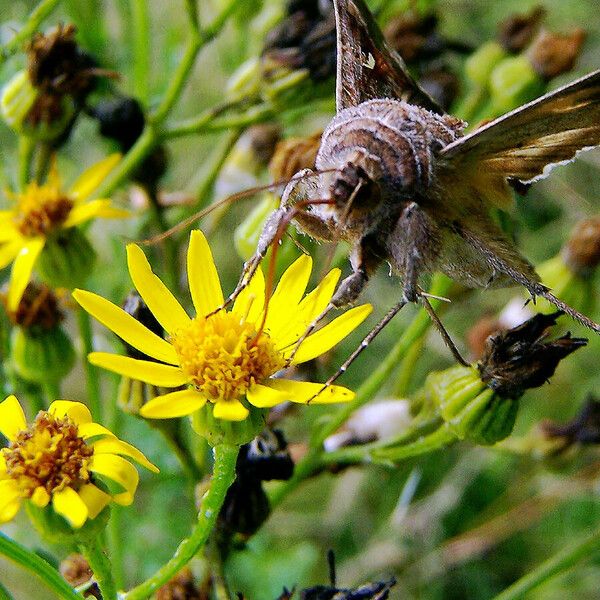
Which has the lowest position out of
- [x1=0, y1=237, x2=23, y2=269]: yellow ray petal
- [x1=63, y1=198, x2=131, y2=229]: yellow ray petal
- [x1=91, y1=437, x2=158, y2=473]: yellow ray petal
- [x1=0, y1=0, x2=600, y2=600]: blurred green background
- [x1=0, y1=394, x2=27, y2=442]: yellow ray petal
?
[x1=0, y1=0, x2=600, y2=600]: blurred green background

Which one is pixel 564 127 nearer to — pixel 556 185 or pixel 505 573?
pixel 556 185

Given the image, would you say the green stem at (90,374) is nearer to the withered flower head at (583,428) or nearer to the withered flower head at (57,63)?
the withered flower head at (57,63)

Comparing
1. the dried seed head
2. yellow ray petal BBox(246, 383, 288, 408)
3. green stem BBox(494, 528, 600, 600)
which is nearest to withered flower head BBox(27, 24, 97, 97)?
the dried seed head

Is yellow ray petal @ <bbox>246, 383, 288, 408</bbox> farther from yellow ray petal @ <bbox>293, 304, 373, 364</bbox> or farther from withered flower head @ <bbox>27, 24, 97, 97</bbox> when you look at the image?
withered flower head @ <bbox>27, 24, 97, 97</bbox>

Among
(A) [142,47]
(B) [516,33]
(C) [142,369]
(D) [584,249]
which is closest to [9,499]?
(C) [142,369]

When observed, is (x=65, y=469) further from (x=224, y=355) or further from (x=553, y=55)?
(x=553, y=55)

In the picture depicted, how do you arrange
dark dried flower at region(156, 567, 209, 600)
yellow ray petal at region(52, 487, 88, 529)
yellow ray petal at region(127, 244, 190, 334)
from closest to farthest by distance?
yellow ray petal at region(52, 487, 88, 529) < yellow ray petal at region(127, 244, 190, 334) < dark dried flower at region(156, 567, 209, 600)

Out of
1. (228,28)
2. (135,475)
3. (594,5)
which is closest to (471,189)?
(135,475)
